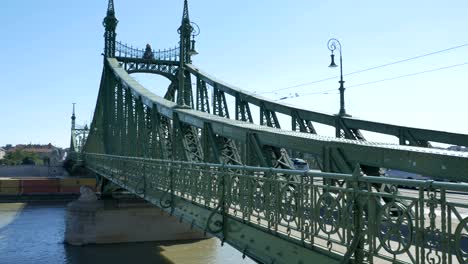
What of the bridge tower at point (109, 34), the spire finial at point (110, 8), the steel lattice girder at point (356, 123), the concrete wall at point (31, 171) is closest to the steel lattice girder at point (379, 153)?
the steel lattice girder at point (356, 123)

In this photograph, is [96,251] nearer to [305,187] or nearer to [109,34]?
[109,34]

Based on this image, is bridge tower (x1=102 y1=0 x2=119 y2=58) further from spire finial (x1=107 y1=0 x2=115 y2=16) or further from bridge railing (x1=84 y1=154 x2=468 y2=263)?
bridge railing (x1=84 y1=154 x2=468 y2=263)

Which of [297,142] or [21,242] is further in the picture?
[21,242]

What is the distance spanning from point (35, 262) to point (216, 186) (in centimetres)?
1449

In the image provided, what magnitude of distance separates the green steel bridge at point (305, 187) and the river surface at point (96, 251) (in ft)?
18.3

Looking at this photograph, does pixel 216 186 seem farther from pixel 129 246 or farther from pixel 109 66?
pixel 109 66

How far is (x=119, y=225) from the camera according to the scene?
974 inches

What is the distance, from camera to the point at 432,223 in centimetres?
384

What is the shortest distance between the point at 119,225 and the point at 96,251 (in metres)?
2.23

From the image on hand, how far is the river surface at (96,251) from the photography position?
2056 cm

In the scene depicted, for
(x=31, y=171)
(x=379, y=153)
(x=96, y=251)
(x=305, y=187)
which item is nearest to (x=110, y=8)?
(x=96, y=251)

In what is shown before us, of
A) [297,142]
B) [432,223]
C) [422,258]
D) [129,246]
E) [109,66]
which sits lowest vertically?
[129,246]

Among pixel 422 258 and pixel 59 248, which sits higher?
pixel 422 258

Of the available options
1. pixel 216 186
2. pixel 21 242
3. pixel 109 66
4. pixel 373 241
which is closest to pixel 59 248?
pixel 21 242
